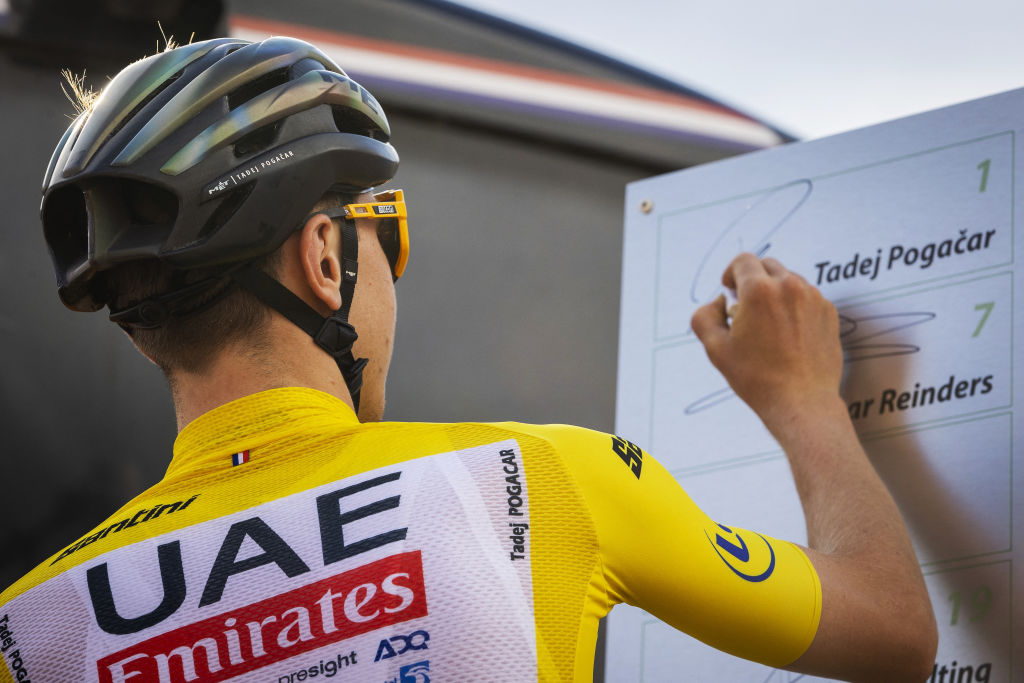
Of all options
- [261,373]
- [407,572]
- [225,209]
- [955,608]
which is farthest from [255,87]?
[955,608]

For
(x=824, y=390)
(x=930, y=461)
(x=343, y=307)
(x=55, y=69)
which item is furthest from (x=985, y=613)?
(x=55, y=69)

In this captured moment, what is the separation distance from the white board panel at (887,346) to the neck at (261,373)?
34.7 inches

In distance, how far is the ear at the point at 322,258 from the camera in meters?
1.40

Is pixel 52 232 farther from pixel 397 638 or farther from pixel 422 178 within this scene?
pixel 422 178

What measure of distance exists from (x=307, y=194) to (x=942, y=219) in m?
1.06

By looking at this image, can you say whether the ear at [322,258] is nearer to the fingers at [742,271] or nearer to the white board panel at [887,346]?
the fingers at [742,271]

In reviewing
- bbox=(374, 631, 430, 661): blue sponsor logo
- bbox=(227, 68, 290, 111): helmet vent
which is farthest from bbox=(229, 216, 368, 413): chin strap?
bbox=(374, 631, 430, 661): blue sponsor logo

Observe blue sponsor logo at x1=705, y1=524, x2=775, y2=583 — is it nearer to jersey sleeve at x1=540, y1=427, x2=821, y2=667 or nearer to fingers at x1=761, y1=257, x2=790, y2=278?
jersey sleeve at x1=540, y1=427, x2=821, y2=667

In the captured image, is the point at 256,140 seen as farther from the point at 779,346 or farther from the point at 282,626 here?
the point at 779,346

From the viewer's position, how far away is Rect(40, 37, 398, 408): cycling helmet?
1.38 metres

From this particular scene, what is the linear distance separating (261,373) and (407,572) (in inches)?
13.8

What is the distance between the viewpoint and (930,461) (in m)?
1.73

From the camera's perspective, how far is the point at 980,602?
165 centimetres
